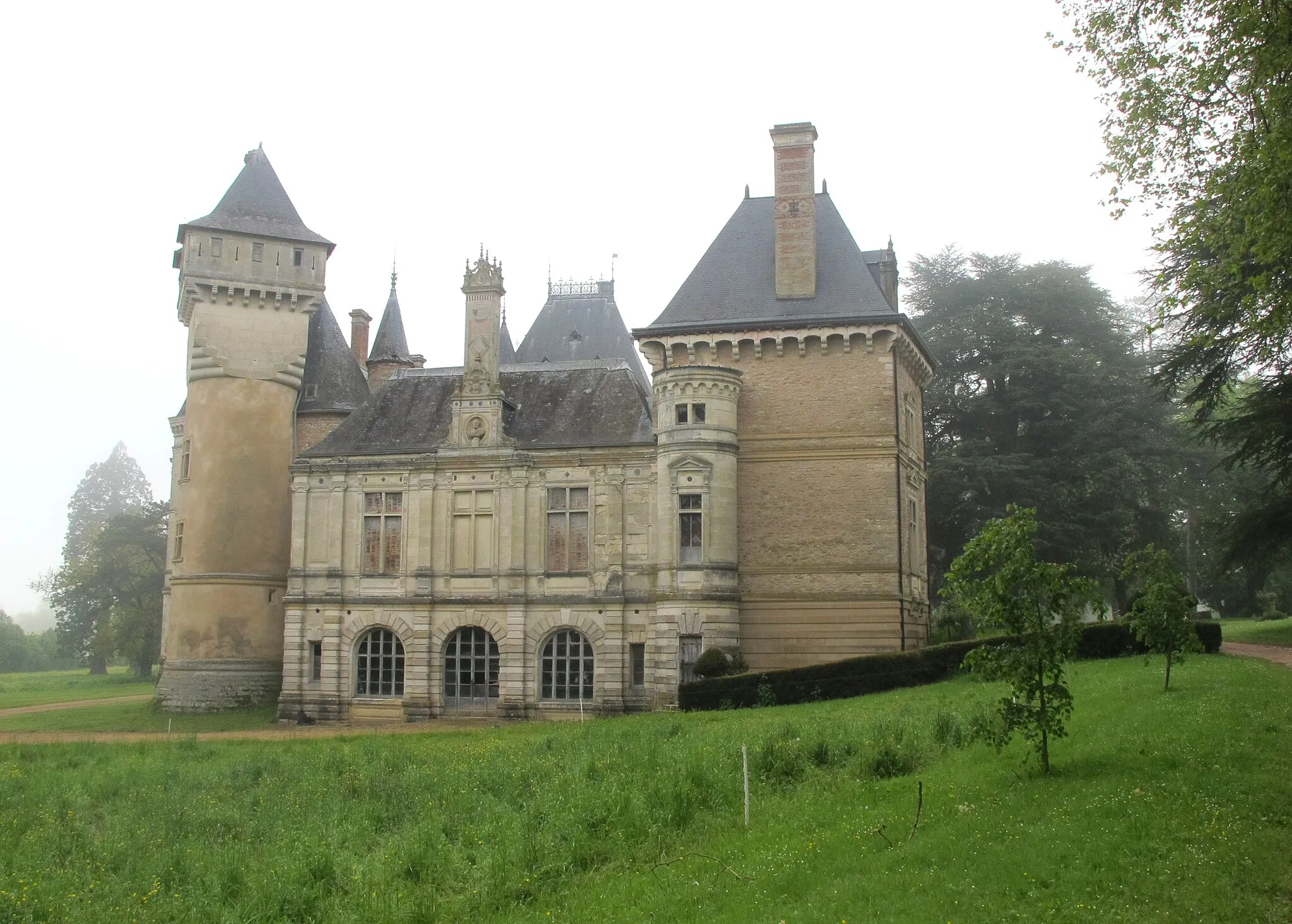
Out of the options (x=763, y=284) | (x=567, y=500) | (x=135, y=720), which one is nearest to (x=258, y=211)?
(x=567, y=500)

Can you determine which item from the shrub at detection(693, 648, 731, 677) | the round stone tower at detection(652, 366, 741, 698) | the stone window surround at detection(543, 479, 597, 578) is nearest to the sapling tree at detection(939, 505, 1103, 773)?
the shrub at detection(693, 648, 731, 677)

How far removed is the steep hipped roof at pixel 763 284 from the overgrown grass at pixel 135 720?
15.6 m

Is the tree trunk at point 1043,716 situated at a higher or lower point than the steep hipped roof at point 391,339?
lower

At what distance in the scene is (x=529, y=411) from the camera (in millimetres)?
35125

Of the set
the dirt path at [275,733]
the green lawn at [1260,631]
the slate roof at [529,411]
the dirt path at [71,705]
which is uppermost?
the slate roof at [529,411]

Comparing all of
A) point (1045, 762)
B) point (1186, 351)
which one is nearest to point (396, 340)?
point (1186, 351)

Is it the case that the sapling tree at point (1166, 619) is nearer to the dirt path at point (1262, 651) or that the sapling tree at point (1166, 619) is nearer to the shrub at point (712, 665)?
the dirt path at point (1262, 651)

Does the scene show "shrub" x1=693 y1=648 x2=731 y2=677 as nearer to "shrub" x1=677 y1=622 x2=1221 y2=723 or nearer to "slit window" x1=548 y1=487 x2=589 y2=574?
"shrub" x1=677 y1=622 x2=1221 y2=723

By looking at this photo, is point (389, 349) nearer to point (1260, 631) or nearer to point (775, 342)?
point (775, 342)

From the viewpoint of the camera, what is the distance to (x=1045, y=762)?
13.6m

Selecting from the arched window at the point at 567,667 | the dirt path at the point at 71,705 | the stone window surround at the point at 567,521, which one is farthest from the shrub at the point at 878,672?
the dirt path at the point at 71,705

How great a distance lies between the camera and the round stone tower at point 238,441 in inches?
1447

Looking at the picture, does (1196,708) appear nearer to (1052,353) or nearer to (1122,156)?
(1122,156)

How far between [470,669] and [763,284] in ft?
44.3
